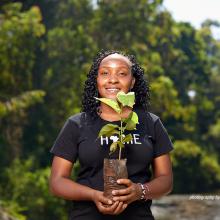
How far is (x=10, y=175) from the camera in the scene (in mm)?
16844

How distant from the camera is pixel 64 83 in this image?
72.6ft

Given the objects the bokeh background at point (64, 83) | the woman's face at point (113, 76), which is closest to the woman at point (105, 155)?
the woman's face at point (113, 76)

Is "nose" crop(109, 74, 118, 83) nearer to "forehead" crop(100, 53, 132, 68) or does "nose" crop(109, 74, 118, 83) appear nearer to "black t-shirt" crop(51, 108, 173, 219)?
"forehead" crop(100, 53, 132, 68)

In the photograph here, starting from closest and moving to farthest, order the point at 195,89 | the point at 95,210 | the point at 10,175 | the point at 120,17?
the point at 95,210
the point at 10,175
the point at 120,17
the point at 195,89

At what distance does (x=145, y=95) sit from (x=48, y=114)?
19.9 meters

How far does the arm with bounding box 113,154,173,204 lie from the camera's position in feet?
5.89

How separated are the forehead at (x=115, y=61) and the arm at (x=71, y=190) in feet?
1.41

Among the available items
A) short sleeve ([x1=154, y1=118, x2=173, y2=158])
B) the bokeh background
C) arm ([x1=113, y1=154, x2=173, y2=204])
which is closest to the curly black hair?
short sleeve ([x1=154, y1=118, x2=173, y2=158])

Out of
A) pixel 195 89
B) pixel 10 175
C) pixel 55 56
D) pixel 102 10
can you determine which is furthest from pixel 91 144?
pixel 195 89

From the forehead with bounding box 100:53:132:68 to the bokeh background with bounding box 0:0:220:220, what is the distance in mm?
8686

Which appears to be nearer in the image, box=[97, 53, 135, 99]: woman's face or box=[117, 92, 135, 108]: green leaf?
box=[117, 92, 135, 108]: green leaf

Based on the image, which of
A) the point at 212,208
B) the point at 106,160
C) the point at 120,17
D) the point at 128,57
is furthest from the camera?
the point at 120,17

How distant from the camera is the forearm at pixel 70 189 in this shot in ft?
6.20

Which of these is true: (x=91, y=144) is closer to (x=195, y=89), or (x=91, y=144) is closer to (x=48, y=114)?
(x=48, y=114)
